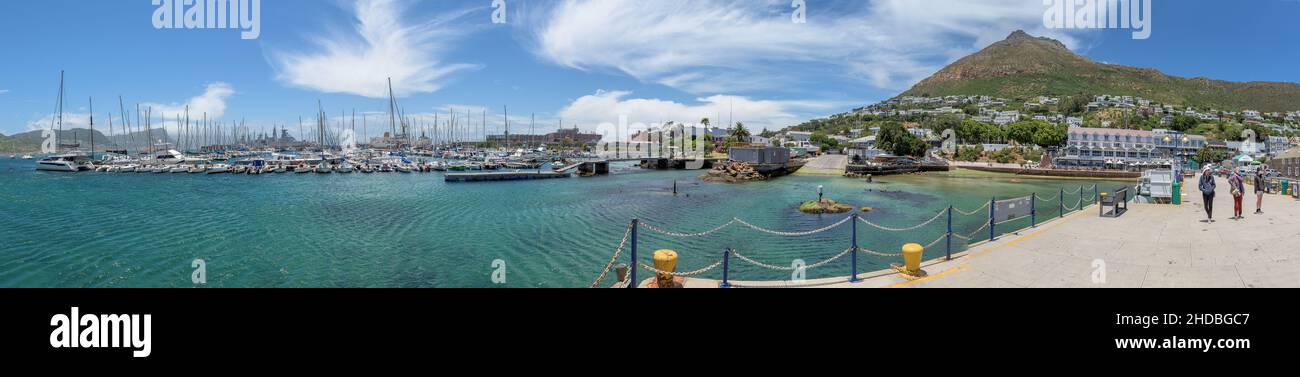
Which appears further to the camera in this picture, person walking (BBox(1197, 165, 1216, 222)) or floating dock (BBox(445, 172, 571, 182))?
floating dock (BBox(445, 172, 571, 182))

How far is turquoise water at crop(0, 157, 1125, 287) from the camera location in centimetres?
1666

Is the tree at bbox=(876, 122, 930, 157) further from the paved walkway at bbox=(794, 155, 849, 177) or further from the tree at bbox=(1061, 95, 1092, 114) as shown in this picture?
the tree at bbox=(1061, 95, 1092, 114)

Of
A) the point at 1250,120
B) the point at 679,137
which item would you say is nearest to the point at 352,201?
the point at 679,137

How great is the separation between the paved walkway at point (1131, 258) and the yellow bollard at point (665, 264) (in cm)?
90

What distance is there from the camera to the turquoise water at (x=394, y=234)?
54.6 feet

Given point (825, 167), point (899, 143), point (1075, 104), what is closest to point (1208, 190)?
point (825, 167)

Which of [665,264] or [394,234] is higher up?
[665,264]

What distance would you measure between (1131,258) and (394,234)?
82.4ft

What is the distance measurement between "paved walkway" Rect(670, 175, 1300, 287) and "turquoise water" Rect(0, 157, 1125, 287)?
4.84 m

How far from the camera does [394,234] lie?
78.5ft

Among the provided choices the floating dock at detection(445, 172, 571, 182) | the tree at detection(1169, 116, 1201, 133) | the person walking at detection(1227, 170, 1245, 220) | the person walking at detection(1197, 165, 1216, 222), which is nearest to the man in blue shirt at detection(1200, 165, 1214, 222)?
the person walking at detection(1197, 165, 1216, 222)

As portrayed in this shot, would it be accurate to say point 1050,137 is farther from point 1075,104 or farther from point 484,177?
point 484,177
